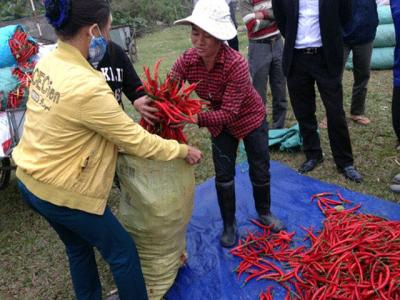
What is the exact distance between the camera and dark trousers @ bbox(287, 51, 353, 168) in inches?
136

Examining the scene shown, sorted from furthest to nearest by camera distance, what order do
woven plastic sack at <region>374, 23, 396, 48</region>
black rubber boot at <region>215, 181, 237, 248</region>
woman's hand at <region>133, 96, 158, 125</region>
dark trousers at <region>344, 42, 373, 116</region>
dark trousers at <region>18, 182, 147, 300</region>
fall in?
1. woven plastic sack at <region>374, 23, 396, 48</region>
2. dark trousers at <region>344, 42, 373, 116</region>
3. black rubber boot at <region>215, 181, 237, 248</region>
4. woman's hand at <region>133, 96, 158, 125</region>
5. dark trousers at <region>18, 182, 147, 300</region>

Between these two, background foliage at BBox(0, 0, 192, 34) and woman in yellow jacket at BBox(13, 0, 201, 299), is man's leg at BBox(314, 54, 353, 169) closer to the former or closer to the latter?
woman in yellow jacket at BBox(13, 0, 201, 299)

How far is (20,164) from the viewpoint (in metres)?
1.91

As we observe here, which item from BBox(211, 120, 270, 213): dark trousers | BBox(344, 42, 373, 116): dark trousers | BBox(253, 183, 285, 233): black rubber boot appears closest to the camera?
BBox(211, 120, 270, 213): dark trousers

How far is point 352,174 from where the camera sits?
3.67 meters

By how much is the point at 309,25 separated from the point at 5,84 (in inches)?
103

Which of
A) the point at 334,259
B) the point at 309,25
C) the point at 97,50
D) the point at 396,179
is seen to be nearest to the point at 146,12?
the point at 309,25

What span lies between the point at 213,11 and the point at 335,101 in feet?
5.46

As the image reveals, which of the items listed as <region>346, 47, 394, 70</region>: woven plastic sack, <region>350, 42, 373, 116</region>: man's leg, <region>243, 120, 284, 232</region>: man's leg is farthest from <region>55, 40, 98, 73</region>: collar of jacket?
<region>346, 47, 394, 70</region>: woven plastic sack

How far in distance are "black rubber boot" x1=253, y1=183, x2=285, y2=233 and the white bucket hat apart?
3.94ft

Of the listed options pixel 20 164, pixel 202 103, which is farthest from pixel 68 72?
pixel 202 103

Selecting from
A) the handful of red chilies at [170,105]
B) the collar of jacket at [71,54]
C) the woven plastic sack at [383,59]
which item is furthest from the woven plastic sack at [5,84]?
the woven plastic sack at [383,59]

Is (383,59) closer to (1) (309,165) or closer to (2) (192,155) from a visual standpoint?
(1) (309,165)

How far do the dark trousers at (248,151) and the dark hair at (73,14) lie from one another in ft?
4.24
